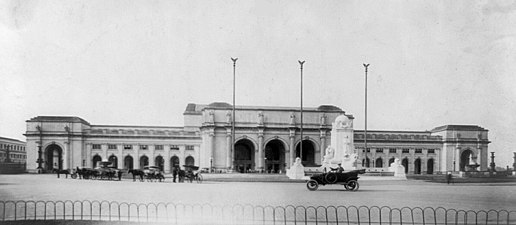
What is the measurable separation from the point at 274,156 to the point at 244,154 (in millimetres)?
4607

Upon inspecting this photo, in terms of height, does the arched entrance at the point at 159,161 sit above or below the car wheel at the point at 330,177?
below

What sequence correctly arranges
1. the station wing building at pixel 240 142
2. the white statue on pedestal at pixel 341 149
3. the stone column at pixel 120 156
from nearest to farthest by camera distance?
1. the white statue on pedestal at pixel 341 149
2. the station wing building at pixel 240 142
3. the stone column at pixel 120 156

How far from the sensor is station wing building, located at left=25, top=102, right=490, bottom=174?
68.8 metres

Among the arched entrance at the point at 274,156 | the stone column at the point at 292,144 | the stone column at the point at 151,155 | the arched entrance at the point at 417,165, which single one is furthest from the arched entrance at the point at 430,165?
the stone column at the point at 151,155

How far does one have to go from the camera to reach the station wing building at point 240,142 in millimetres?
68750

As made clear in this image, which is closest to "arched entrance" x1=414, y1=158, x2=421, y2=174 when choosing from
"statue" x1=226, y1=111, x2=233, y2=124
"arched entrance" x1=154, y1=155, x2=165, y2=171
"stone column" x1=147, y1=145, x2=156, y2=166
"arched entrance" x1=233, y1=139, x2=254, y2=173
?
"arched entrance" x1=233, y1=139, x2=254, y2=173

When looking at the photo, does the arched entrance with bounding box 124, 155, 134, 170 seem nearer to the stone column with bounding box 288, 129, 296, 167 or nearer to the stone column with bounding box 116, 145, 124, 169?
the stone column with bounding box 116, 145, 124, 169

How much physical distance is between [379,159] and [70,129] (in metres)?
46.5

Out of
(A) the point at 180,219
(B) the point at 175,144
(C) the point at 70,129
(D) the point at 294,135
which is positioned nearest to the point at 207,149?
(B) the point at 175,144

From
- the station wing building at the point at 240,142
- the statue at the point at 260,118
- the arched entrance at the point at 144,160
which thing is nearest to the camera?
the station wing building at the point at 240,142

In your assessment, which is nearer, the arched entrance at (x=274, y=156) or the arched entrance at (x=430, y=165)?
the arched entrance at (x=274, y=156)

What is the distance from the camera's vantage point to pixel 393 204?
59.2 ft

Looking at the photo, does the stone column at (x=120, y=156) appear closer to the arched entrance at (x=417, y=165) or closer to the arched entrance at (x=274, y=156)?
the arched entrance at (x=274, y=156)

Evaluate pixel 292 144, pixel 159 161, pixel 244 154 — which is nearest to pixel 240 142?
pixel 244 154
